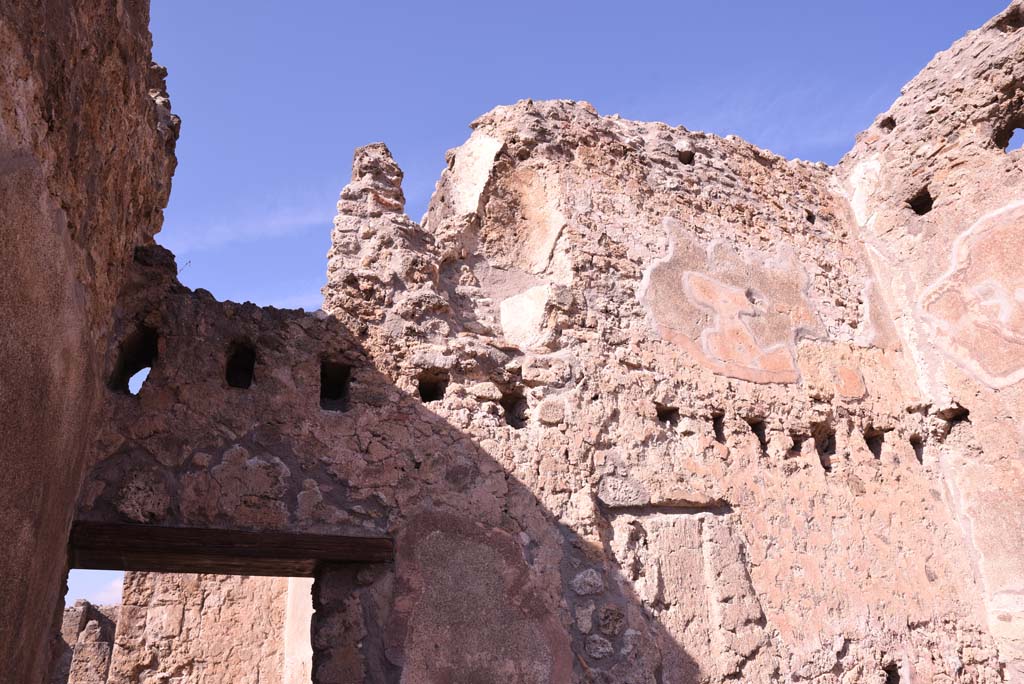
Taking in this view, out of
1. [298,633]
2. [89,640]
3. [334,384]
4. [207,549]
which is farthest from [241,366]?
[89,640]

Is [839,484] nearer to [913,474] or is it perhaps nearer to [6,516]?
[913,474]

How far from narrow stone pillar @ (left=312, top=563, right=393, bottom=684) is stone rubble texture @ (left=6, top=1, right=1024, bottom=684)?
0.01 m

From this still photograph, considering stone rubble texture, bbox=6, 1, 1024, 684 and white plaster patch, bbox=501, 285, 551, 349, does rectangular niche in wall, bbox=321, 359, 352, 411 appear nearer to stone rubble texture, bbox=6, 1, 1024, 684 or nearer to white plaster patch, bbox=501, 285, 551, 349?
stone rubble texture, bbox=6, 1, 1024, 684

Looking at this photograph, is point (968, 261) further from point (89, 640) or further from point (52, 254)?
point (89, 640)

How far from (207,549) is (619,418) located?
2.07 meters

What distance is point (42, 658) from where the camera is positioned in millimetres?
2906

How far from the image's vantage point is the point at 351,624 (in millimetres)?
3365

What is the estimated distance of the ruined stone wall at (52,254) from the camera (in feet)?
6.85

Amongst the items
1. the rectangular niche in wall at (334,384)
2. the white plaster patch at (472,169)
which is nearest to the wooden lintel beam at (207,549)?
the rectangular niche in wall at (334,384)

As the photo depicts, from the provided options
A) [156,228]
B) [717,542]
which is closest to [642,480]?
[717,542]

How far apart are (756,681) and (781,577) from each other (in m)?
0.56

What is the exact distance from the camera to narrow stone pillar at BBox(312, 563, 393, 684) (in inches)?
129

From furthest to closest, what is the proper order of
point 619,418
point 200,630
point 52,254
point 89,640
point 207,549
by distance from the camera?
point 89,640 → point 200,630 → point 619,418 → point 207,549 → point 52,254

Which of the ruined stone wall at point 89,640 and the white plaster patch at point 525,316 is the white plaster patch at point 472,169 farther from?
the ruined stone wall at point 89,640
